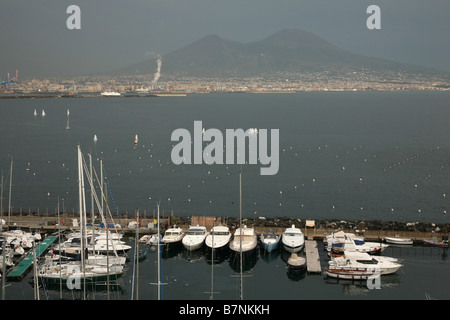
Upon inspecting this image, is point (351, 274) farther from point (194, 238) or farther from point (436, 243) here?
point (194, 238)

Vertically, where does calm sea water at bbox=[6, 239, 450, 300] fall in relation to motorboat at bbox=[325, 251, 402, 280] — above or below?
below

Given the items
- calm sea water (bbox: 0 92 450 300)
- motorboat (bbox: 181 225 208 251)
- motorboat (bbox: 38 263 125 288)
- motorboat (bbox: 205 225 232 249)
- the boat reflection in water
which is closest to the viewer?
motorboat (bbox: 38 263 125 288)

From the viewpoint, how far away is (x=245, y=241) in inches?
785

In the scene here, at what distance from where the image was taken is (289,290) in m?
17.0

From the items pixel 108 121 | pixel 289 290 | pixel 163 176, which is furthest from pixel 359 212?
pixel 108 121

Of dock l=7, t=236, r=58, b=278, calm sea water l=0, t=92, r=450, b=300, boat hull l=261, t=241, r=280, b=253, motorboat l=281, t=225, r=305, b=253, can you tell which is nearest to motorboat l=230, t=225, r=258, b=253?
boat hull l=261, t=241, r=280, b=253

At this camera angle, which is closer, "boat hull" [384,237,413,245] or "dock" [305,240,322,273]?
"dock" [305,240,322,273]

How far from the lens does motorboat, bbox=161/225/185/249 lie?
20.5m

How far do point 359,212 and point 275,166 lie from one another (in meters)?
14.1

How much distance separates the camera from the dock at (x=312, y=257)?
18036mm

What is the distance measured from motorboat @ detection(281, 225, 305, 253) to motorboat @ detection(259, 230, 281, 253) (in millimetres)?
250

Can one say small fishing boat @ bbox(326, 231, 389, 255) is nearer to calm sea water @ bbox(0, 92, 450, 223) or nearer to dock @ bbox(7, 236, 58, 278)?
calm sea water @ bbox(0, 92, 450, 223)

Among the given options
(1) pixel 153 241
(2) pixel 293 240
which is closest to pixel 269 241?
(2) pixel 293 240
